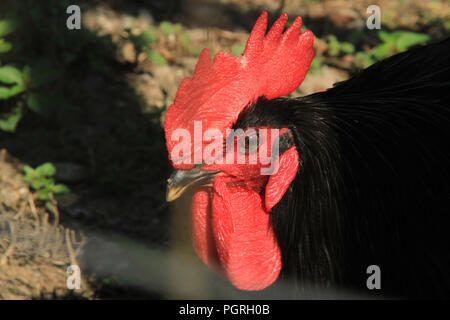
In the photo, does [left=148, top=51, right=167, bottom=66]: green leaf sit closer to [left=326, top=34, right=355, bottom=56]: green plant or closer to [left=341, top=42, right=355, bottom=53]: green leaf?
[left=326, top=34, right=355, bottom=56]: green plant

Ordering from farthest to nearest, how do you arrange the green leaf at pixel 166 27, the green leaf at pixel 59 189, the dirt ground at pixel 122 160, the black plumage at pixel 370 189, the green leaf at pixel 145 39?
the green leaf at pixel 166 27 → the green leaf at pixel 145 39 → the green leaf at pixel 59 189 → the dirt ground at pixel 122 160 → the black plumage at pixel 370 189

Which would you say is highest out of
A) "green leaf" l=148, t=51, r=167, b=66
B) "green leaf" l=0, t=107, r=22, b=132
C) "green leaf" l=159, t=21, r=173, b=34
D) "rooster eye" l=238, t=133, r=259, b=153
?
"green leaf" l=159, t=21, r=173, b=34

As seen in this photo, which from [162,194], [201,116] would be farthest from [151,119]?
[201,116]

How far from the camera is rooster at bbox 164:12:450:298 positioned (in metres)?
1.75

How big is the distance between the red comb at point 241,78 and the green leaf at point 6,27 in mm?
1972

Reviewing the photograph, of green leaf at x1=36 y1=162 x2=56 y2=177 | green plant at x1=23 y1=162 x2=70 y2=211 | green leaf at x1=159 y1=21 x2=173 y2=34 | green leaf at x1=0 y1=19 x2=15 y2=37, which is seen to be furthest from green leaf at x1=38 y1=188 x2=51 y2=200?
green leaf at x1=159 y1=21 x2=173 y2=34

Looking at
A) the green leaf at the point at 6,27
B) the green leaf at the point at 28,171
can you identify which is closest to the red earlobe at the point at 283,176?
the green leaf at the point at 28,171

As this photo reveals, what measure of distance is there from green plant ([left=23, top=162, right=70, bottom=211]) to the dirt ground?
3.7 inches

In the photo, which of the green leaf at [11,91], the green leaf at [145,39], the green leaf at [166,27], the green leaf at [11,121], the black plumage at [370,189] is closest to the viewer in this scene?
the black plumage at [370,189]

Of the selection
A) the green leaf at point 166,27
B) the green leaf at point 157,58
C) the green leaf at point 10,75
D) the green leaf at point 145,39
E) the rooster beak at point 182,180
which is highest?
the green leaf at point 166,27

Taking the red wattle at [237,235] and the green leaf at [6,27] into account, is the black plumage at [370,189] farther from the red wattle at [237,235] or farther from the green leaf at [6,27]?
the green leaf at [6,27]

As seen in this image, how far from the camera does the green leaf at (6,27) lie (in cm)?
321

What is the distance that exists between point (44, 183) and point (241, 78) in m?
1.72

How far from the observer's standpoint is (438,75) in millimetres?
2023
